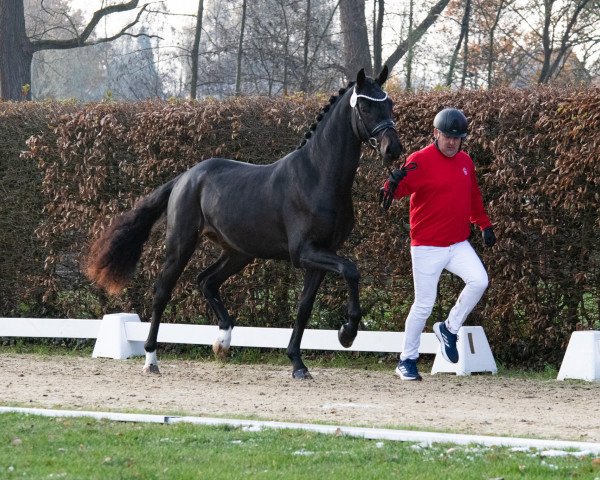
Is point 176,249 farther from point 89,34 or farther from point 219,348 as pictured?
point 89,34

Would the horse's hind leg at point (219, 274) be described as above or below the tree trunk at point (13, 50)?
below

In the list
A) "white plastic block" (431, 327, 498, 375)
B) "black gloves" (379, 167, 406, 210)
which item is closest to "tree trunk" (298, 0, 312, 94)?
"white plastic block" (431, 327, 498, 375)

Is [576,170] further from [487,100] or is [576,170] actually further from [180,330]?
[180,330]

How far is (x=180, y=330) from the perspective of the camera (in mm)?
10430

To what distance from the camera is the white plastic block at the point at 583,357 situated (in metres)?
8.62

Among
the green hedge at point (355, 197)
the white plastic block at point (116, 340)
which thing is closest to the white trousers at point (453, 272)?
the green hedge at point (355, 197)

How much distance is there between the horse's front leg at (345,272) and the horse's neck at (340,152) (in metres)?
0.54

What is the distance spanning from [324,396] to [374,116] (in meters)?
2.12

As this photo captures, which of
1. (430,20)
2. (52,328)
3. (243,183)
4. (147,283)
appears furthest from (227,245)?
(430,20)

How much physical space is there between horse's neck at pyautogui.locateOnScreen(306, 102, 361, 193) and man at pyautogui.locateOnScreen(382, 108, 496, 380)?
18.5 inches

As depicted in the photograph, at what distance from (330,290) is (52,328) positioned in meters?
2.99

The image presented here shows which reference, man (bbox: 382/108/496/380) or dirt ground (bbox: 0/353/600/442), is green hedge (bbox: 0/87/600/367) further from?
man (bbox: 382/108/496/380)

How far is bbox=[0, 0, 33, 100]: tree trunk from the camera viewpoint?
19.0m

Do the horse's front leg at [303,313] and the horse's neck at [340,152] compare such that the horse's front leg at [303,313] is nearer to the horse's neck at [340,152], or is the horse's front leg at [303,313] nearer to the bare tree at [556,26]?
the horse's neck at [340,152]
